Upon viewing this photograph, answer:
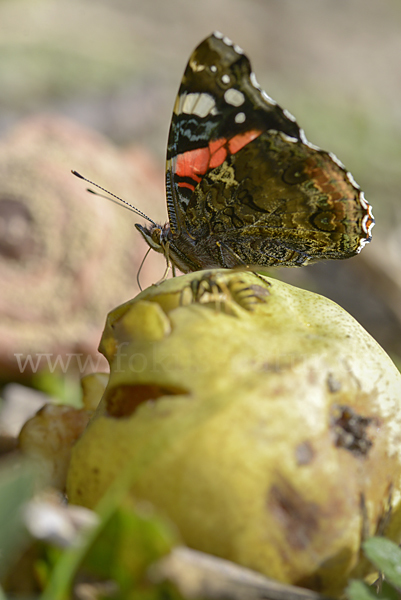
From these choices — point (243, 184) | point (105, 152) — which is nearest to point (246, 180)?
point (243, 184)

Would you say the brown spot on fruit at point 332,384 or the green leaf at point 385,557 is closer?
the green leaf at point 385,557

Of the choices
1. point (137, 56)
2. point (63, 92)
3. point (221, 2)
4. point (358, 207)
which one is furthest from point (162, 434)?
point (221, 2)

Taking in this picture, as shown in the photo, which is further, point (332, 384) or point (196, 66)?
point (196, 66)

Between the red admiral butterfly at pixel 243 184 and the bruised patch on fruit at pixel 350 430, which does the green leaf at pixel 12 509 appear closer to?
the bruised patch on fruit at pixel 350 430

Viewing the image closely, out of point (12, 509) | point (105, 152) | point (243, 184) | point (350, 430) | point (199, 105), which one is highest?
point (199, 105)

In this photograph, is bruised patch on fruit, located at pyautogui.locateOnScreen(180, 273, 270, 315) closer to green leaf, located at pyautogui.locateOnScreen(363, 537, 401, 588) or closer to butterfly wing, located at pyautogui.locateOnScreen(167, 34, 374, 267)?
green leaf, located at pyautogui.locateOnScreen(363, 537, 401, 588)

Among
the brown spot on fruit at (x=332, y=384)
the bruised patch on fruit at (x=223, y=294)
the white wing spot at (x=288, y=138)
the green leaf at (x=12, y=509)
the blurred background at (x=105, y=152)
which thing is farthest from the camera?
the blurred background at (x=105, y=152)

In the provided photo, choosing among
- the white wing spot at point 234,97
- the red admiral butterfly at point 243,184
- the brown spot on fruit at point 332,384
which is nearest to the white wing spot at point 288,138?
the red admiral butterfly at point 243,184

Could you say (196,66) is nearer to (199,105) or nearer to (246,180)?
(199,105)

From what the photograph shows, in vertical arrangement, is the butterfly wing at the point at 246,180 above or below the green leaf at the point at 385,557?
above
